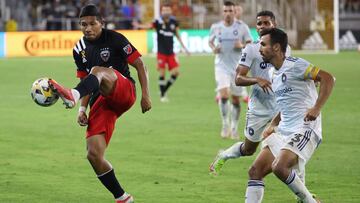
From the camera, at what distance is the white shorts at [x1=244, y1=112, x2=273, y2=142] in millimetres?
11469

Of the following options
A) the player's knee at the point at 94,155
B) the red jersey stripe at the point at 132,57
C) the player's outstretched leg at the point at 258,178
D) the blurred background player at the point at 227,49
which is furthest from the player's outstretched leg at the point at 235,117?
the player's outstretched leg at the point at 258,178

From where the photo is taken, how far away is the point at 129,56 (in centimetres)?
970

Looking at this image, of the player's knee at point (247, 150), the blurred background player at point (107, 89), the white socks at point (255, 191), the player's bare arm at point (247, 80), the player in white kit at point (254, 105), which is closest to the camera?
the white socks at point (255, 191)

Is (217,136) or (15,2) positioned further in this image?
(15,2)

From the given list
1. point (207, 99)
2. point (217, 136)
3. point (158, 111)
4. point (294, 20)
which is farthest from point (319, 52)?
point (217, 136)

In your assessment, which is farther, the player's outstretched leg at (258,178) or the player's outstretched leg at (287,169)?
the player's outstretched leg at (258,178)

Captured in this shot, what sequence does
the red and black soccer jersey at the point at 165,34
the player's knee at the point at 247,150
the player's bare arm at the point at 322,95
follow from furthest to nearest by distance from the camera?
the red and black soccer jersey at the point at 165,34 < the player's knee at the point at 247,150 < the player's bare arm at the point at 322,95

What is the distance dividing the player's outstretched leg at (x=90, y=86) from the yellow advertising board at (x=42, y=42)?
103 feet

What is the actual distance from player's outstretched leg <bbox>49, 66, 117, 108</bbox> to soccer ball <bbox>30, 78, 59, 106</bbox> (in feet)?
0.14

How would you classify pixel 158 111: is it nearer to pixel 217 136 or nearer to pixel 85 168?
pixel 217 136

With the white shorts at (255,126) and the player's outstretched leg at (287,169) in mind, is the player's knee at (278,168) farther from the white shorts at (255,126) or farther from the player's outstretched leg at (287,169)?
the white shorts at (255,126)

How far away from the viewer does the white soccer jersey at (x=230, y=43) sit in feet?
59.5

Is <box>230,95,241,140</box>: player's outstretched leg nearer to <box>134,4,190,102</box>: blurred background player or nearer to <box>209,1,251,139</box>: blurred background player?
<box>209,1,251,139</box>: blurred background player

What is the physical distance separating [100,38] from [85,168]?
13.3 feet
